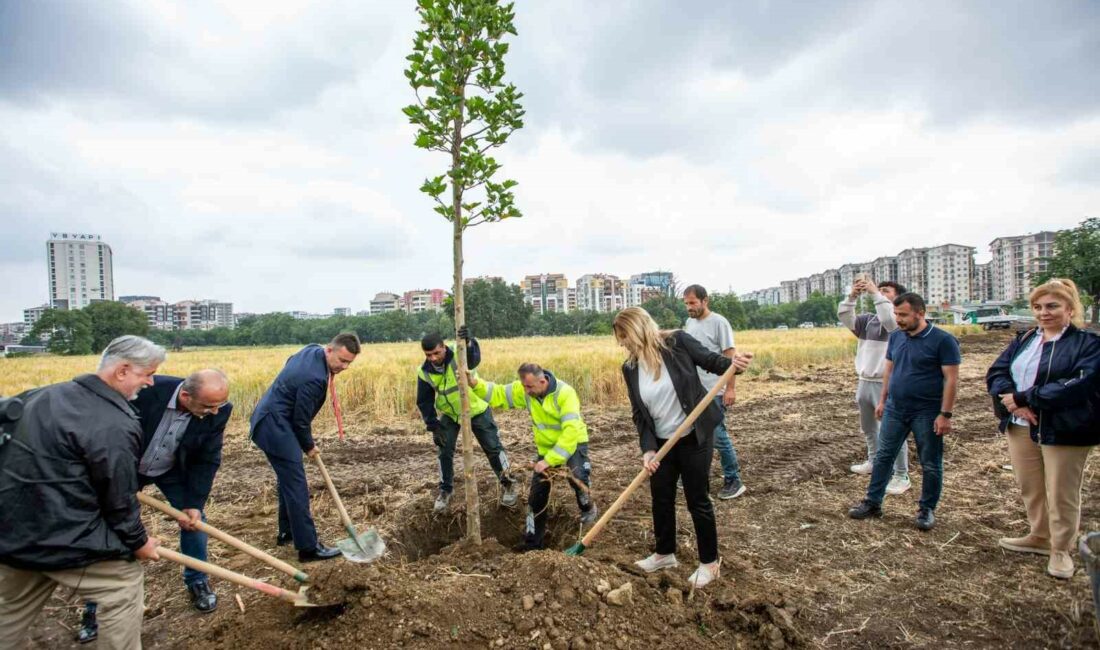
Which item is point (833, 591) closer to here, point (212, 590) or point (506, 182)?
point (506, 182)

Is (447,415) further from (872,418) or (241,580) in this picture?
(872,418)

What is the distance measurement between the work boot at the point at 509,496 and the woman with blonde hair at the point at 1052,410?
4.10m

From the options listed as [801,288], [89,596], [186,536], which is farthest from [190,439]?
[801,288]

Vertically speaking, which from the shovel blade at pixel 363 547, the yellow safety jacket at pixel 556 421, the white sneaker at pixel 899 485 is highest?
the yellow safety jacket at pixel 556 421

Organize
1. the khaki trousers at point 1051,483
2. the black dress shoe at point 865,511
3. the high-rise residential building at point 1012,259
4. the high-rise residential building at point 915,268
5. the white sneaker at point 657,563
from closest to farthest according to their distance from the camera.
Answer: the khaki trousers at point 1051,483 < the white sneaker at point 657,563 < the black dress shoe at point 865,511 < the high-rise residential building at point 1012,259 < the high-rise residential building at point 915,268

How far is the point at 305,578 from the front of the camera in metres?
3.37

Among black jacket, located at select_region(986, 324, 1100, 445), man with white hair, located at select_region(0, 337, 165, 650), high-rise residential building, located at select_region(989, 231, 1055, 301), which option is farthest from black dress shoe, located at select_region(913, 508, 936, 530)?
high-rise residential building, located at select_region(989, 231, 1055, 301)

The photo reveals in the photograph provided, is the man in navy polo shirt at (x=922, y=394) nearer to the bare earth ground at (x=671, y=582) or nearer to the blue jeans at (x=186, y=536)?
the bare earth ground at (x=671, y=582)

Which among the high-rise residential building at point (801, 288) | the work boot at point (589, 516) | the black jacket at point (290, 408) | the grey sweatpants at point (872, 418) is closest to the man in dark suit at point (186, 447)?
the black jacket at point (290, 408)

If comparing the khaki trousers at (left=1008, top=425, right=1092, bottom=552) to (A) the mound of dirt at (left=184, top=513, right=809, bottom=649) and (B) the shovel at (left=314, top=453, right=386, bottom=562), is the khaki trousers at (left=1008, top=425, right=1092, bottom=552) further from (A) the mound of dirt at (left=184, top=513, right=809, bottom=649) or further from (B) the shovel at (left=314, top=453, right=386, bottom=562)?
(B) the shovel at (left=314, top=453, right=386, bottom=562)

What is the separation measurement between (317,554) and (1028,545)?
548 centimetres

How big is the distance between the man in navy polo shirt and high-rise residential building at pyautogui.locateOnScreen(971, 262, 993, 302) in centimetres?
13781

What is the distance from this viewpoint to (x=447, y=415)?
5477 millimetres

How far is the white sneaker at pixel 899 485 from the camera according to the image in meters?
5.23
